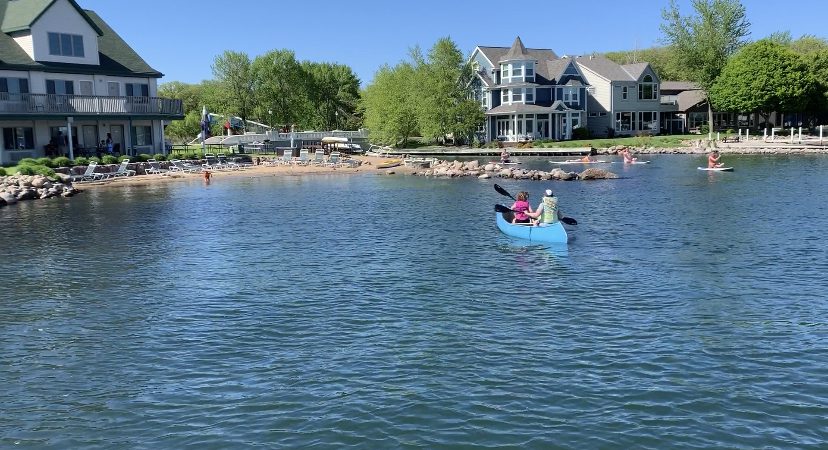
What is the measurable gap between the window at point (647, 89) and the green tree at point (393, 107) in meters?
29.2

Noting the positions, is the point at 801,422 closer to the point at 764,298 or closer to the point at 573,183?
the point at 764,298

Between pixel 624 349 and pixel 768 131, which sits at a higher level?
pixel 768 131

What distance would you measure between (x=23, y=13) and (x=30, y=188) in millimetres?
17817

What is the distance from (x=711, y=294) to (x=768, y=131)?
8046 centimetres

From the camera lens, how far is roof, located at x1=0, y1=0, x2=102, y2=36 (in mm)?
52719

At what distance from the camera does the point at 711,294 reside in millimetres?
19188

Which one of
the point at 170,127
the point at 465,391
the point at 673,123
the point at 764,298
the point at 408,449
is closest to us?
the point at 408,449

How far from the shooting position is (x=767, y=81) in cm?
8000

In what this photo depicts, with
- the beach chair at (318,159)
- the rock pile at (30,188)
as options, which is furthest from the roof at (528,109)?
the rock pile at (30,188)

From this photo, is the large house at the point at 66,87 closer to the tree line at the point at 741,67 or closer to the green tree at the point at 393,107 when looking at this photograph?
the green tree at the point at 393,107

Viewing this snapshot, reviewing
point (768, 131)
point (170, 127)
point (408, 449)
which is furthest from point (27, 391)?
point (170, 127)

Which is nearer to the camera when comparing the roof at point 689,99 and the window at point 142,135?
the window at point 142,135

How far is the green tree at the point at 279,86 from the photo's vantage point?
96062 millimetres

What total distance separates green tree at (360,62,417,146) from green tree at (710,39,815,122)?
3611 centimetres
